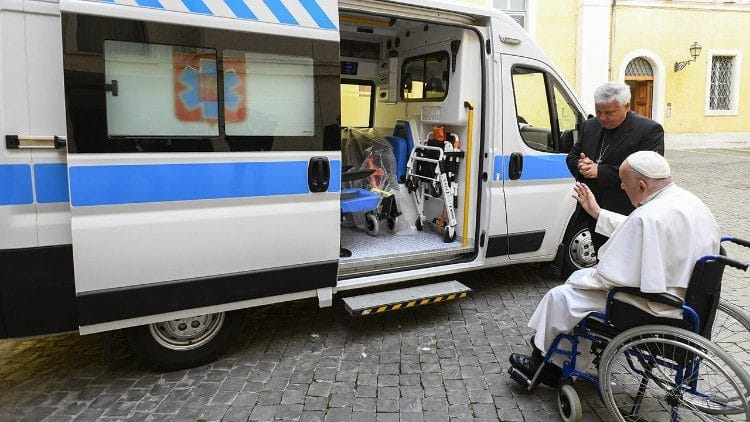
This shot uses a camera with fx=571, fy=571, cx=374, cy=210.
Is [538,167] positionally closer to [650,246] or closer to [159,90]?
[650,246]

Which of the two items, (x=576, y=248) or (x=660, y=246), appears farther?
(x=576, y=248)

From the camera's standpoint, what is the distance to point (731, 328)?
3.33 metres

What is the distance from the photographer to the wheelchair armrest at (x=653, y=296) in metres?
2.65

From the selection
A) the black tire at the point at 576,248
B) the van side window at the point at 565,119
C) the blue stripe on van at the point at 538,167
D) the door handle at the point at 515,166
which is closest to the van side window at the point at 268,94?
the blue stripe on van at the point at 538,167

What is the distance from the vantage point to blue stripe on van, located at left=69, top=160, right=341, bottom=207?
3.15 meters

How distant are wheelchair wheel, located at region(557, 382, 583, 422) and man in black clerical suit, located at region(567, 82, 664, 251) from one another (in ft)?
4.87

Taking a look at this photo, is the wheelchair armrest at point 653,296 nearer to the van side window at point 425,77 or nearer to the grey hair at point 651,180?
the grey hair at point 651,180

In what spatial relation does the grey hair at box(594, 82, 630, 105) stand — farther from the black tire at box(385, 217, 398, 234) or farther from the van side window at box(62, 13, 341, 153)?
the black tire at box(385, 217, 398, 234)

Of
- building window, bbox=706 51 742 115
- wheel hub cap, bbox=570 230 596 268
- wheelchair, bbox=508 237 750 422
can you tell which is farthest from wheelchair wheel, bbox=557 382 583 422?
building window, bbox=706 51 742 115

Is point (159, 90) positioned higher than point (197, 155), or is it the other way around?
point (159, 90)

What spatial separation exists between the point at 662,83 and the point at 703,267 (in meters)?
17.5

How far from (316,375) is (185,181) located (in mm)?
1517

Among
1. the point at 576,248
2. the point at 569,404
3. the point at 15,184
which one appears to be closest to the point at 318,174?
the point at 15,184

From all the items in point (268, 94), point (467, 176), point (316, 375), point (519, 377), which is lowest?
point (316, 375)
